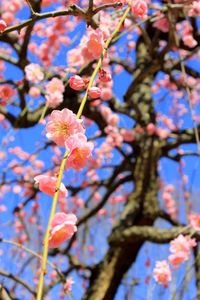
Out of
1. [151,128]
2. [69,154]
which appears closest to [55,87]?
[151,128]

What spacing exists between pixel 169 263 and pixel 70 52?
1.34 meters

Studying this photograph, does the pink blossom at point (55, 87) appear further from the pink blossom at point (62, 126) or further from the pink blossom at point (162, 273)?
the pink blossom at point (62, 126)

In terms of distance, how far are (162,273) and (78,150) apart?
4.51ft

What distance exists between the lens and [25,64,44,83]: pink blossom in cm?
266

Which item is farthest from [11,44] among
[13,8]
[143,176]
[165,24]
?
[13,8]

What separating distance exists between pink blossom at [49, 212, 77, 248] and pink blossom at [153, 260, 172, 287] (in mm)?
1328

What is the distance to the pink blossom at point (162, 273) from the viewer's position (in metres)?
2.14

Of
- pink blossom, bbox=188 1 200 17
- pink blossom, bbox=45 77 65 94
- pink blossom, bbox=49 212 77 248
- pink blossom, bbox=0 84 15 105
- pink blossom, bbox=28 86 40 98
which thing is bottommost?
pink blossom, bbox=49 212 77 248

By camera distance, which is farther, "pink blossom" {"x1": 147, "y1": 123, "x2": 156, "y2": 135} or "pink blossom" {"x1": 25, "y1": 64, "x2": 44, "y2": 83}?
"pink blossom" {"x1": 147, "y1": 123, "x2": 156, "y2": 135}

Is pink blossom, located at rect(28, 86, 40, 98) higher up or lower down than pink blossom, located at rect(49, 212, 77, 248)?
higher up

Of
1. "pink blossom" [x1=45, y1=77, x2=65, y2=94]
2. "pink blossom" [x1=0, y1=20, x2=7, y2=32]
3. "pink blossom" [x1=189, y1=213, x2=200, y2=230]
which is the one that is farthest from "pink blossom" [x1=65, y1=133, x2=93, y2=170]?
"pink blossom" [x1=45, y1=77, x2=65, y2=94]

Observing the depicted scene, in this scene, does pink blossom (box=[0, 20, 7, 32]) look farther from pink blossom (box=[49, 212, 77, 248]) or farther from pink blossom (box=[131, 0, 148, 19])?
pink blossom (box=[49, 212, 77, 248])

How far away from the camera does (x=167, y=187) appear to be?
4.62 meters

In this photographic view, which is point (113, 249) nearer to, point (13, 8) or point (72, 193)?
point (72, 193)
